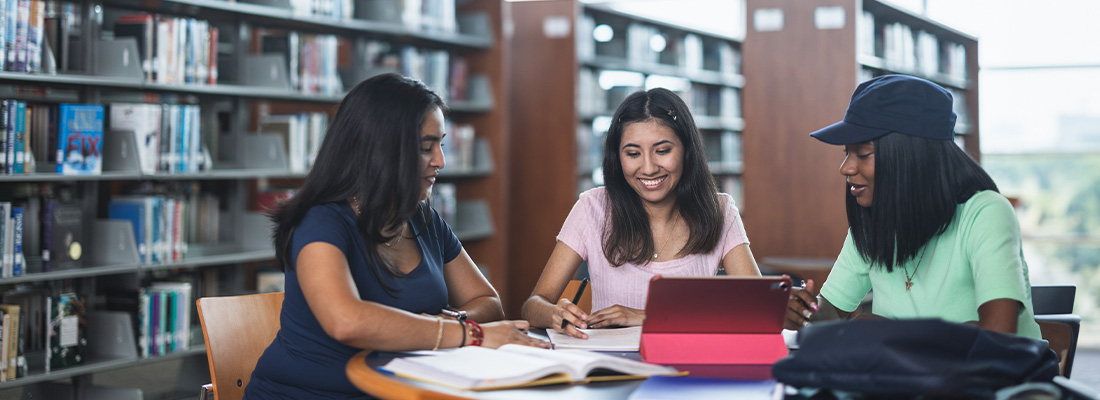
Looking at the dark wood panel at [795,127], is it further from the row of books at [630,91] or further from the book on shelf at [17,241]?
the book on shelf at [17,241]

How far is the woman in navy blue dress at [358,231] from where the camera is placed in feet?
5.14

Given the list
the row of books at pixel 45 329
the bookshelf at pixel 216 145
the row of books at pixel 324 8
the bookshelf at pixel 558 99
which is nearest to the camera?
the row of books at pixel 45 329

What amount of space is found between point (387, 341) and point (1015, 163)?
5.45 metres

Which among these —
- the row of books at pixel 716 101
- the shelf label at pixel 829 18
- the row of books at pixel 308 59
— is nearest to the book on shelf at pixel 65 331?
the row of books at pixel 308 59

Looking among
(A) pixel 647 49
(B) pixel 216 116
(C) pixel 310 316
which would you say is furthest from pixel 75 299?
(A) pixel 647 49

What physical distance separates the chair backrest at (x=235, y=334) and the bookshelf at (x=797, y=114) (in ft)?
9.92

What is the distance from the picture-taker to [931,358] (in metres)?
1.18

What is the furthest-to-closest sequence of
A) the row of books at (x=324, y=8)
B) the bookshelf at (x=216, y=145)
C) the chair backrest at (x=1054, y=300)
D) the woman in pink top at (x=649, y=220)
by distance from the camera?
the row of books at (x=324, y=8) < the bookshelf at (x=216, y=145) < the woman in pink top at (x=649, y=220) < the chair backrest at (x=1054, y=300)

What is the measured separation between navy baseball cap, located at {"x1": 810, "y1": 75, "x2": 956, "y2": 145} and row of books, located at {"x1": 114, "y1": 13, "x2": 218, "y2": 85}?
2.50 meters

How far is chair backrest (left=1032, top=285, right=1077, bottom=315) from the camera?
1.97 m

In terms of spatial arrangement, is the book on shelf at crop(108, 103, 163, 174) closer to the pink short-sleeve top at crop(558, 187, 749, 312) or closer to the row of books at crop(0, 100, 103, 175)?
the row of books at crop(0, 100, 103, 175)

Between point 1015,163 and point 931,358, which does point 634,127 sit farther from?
point 1015,163

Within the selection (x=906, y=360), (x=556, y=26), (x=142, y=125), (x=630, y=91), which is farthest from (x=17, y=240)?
(x=630, y=91)

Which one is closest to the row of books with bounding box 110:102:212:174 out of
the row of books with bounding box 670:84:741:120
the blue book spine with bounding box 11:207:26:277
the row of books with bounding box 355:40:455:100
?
the blue book spine with bounding box 11:207:26:277
